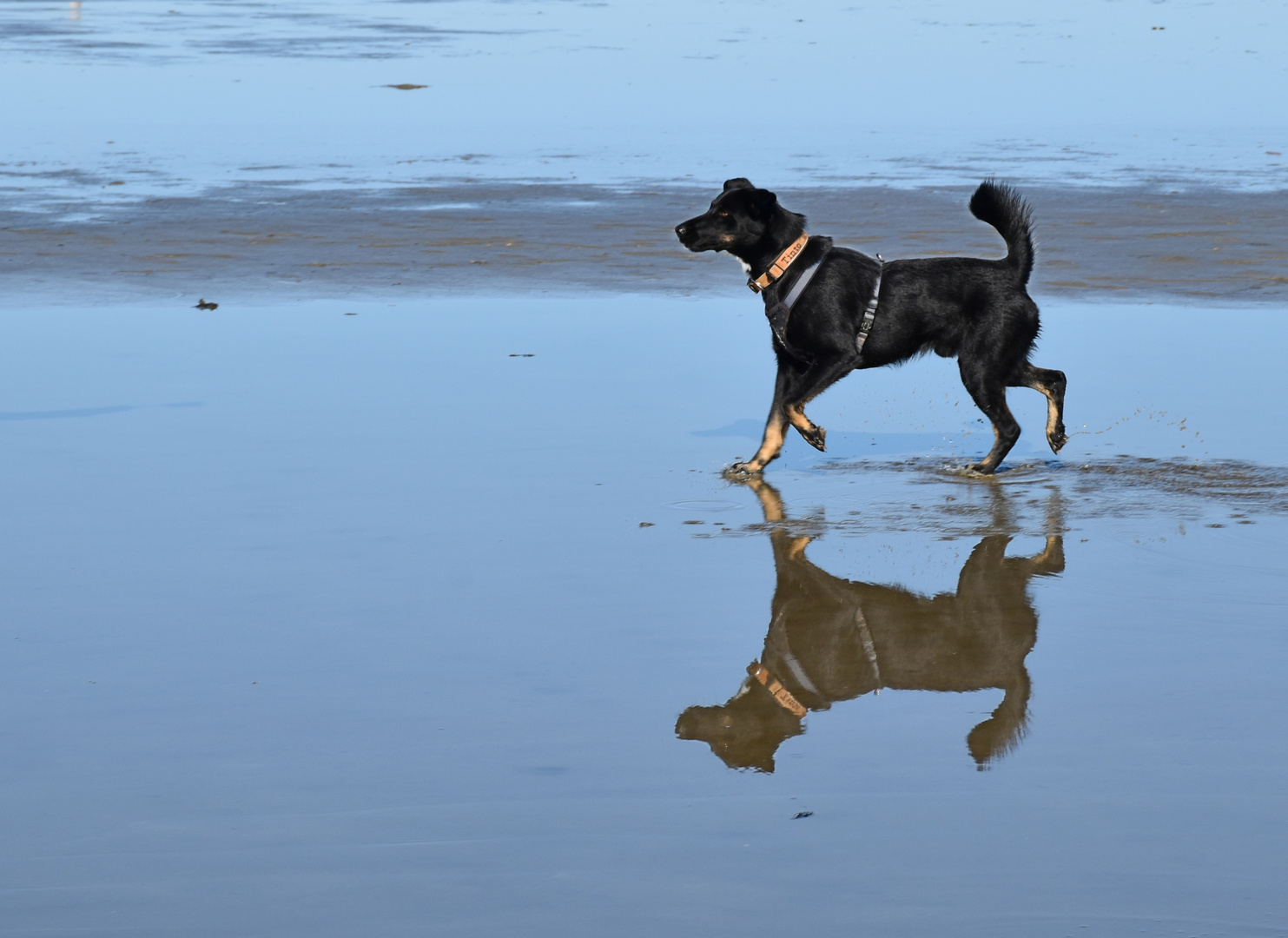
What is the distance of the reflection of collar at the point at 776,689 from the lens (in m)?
4.33

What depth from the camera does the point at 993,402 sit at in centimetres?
721

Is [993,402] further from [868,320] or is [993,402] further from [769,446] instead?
[769,446]

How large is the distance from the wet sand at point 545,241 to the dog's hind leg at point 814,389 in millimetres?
4406

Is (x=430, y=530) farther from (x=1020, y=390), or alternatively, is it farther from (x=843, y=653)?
(x=1020, y=390)

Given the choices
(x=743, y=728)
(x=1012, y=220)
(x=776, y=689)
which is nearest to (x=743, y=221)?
(x=1012, y=220)

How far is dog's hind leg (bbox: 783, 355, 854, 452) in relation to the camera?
7090 millimetres

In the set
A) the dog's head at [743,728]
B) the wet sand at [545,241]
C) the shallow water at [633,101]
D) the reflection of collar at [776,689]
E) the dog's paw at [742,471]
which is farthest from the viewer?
the shallow water at [633,101]

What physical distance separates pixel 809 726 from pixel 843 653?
0.59 metres

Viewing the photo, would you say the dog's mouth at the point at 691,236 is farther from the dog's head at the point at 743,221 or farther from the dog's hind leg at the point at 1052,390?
the dog's hind leg at the point at 1052,390

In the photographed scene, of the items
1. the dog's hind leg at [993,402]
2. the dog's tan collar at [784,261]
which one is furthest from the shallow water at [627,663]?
the dog's tan collar at [784,261]

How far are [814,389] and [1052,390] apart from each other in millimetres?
980

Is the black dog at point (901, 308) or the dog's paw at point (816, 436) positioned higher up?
the black dog at point (901, 308)

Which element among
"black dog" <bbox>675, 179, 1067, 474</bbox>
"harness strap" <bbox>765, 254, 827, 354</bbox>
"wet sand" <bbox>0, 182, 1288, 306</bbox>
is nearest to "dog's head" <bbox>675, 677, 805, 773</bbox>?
"black dog" <bbox>675, 179, 1067, 474</bbox>

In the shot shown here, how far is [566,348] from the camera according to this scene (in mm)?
9508
